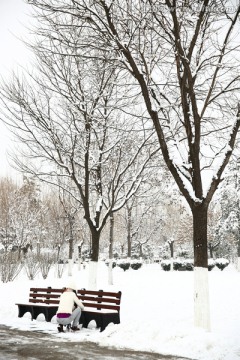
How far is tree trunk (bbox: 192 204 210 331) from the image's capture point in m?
7.57

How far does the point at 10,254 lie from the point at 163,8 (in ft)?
51.8

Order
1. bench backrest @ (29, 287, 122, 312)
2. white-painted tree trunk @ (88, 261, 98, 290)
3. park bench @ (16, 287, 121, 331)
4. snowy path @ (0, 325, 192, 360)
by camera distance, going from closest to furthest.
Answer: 1. snowy path @ (0, 325, 192, 360)
2. park bench @ (16, 287, 121, 331)
3. bench backrest @ (29, 287, 122, 312)
4. white-painted tree trunk @ (88, 261, 98, 290)

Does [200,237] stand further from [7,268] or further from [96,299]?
[7,268]

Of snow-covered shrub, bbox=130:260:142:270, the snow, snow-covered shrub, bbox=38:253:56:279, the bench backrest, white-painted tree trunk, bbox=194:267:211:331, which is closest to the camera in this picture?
the snow

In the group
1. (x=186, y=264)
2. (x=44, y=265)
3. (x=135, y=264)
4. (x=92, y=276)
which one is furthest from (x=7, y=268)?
(x=186, y=264)

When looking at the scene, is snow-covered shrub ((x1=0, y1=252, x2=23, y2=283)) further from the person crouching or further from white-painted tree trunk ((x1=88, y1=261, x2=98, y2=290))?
the person crouching

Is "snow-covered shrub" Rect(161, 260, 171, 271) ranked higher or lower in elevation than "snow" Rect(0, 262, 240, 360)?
higher

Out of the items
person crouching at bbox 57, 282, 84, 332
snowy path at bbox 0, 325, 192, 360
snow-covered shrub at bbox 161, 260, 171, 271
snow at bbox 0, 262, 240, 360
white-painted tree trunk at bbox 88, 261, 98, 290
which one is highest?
snow-covered shrub at bbox 161, 260, 171, 271

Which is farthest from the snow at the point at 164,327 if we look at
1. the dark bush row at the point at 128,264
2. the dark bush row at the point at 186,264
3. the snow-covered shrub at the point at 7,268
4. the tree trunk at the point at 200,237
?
the dark bush row at the point at 186,264

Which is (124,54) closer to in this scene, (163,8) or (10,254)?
(163,8)

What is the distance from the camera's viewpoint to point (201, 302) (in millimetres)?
7641

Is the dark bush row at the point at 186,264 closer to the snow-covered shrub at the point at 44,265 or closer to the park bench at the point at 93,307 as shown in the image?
the snow-covered shrub at the point at 44,265

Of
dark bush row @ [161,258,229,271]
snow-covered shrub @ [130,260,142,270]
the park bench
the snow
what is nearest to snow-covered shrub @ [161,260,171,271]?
dark bush row @ [161,258,229,271]

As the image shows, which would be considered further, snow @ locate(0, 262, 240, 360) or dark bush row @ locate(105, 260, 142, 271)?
dark bush row @ locate(105, 260, 142, 271)
